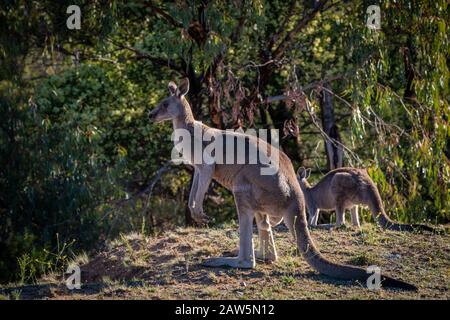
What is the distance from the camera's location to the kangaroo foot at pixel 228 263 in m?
7.48

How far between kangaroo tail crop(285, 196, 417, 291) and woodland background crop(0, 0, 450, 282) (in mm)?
4008

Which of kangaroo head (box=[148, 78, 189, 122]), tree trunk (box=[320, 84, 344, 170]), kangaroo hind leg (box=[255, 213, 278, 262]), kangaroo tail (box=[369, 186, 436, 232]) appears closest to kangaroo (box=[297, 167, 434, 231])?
kangaroo tail (box=[369, 186, 436, 232])

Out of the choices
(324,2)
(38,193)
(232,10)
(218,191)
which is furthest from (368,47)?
(38,193)

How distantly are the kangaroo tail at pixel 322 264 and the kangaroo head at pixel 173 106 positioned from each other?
1.98 meters

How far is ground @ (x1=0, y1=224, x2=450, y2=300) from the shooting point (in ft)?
22.2

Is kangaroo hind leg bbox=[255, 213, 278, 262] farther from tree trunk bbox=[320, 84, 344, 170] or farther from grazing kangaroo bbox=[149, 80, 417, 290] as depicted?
tree trunk bbox=[320, 84, 344, 170]

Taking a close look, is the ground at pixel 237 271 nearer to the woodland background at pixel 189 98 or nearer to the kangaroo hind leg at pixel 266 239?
the kangaroo hind leg at pixel 266 239

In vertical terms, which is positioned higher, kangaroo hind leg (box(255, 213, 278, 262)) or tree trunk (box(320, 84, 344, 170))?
tree trunk (box(320, 84, 344, 170))

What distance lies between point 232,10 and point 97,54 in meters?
3.20

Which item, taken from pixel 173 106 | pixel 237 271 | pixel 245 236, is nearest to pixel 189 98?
pixel 173 106

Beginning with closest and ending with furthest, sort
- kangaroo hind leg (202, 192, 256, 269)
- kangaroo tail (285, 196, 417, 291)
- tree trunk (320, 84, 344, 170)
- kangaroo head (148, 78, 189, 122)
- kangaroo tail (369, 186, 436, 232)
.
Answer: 1. kangaroo tail (285, 196, 417, 291)
2. kangaroo hind leg (202, 192, 256, 269)
3. kangaroo head (148, 78, 189, 122)
4. kangaroo tail (369, 186, 436, 232)
5. tree trunk (320, 84, 344, 170)

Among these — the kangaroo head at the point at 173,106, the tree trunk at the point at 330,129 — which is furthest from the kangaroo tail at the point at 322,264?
the tree trunk at the point at 330,129

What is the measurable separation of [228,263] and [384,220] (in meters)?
2.90
